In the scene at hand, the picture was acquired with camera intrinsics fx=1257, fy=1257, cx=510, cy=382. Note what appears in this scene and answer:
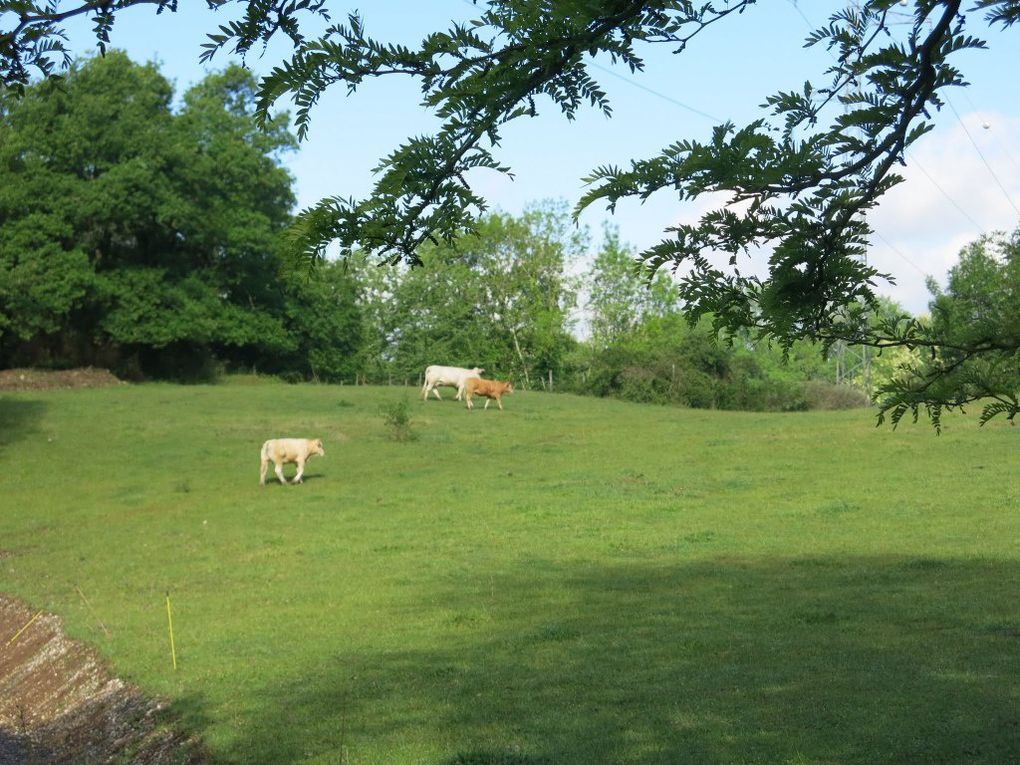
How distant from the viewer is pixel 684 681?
9.54 m

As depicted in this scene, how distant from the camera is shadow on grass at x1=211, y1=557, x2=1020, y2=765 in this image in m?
7.79

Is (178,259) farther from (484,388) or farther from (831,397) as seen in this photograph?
(831,397)

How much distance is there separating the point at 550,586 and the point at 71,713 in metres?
5.73

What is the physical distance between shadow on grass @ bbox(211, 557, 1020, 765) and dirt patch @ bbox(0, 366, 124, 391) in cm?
3337

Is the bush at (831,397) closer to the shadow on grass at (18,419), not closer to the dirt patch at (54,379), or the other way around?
the dirt patch at (54,379)

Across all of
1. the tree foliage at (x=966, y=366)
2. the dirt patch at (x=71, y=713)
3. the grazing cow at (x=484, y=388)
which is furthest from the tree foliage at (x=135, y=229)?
the tree foliage at (x=966, y=366)

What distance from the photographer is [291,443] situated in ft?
89.9

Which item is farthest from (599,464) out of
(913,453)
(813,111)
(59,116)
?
(59,116)

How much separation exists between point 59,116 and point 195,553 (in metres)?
31.7

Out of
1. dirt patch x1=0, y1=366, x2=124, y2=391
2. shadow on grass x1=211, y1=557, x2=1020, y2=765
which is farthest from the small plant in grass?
shadow on grass x1=211, y1=557, x2=1020, y2=765

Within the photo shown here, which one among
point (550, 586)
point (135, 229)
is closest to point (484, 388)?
point (135, 229)

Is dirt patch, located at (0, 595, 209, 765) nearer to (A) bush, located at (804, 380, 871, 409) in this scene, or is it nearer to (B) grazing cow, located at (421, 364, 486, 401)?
(B) grazing cow, located at (421, 364, 486, 401)

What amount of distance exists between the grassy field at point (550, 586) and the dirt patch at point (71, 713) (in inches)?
10.2

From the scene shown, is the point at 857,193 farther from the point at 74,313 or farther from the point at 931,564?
the point at 74,313
